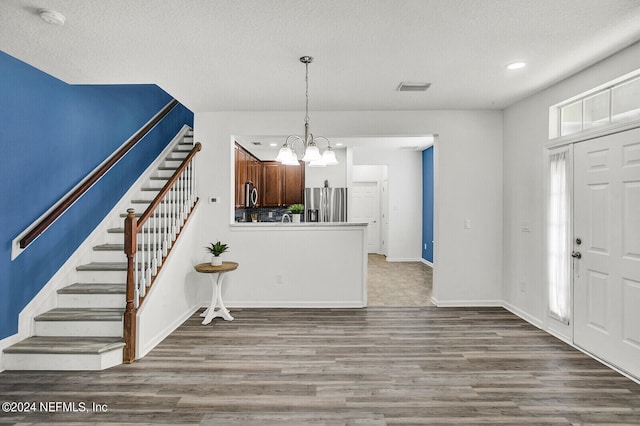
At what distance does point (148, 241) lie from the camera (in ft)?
11.3

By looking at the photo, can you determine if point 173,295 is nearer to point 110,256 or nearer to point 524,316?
point 110,256

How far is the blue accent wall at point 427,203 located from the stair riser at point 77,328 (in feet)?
21.2

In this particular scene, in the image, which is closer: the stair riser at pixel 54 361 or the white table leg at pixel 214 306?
the stair riser at pixel 54 361

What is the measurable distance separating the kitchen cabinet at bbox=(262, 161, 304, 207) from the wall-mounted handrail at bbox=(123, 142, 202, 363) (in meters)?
3.09

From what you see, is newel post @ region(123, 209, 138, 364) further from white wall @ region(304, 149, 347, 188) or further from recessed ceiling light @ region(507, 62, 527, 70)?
white wall @ region(304, 149, 347, 188)

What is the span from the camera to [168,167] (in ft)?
17.6

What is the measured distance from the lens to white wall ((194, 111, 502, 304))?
4.59 metres

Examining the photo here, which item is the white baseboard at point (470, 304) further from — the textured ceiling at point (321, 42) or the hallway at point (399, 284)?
the textured ceiling at point (321, 42)

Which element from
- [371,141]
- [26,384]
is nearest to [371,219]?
[371,141]

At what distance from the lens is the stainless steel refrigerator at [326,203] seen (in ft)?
25.1

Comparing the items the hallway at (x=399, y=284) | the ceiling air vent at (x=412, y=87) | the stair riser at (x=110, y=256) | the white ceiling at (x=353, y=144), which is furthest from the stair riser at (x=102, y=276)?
the ceiling air vent at (x=412, y=87)

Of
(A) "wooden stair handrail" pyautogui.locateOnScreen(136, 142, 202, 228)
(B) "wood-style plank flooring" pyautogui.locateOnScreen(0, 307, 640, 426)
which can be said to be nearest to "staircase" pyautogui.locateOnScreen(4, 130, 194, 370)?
(B) "wood-style plank flooring" pyautogui.locateOnScreen(0, 307, 640, 426)

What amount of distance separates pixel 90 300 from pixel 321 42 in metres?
3.33

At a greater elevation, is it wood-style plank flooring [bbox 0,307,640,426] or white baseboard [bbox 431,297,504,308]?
white baseboard [bbox 431,297,504,308]
